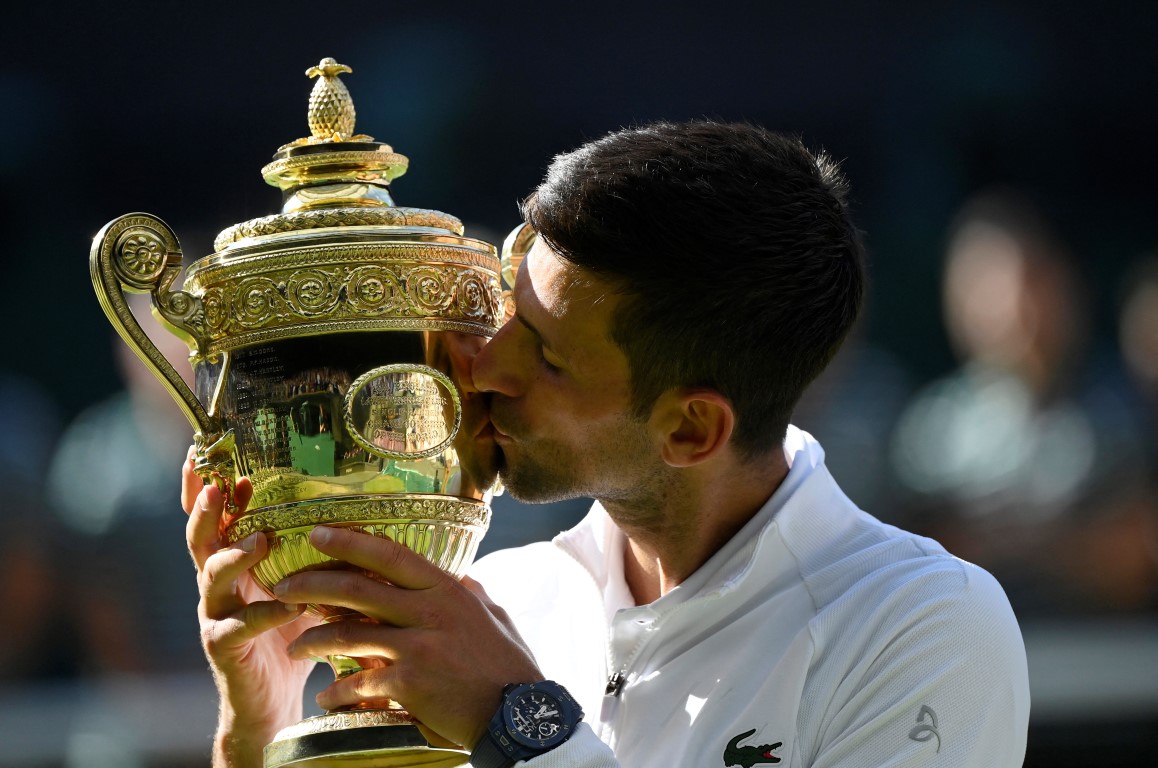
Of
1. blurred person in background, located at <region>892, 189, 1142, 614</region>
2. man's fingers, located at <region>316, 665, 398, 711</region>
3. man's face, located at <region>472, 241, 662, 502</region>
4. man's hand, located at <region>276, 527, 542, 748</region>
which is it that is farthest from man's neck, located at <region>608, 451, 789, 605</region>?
blurred person in background, located at <region>892, 189, 1142, 614</region>

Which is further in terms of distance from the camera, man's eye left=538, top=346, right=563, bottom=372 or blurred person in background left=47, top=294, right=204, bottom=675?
blurred person in background left=47, top=294, right=204, bottom=675

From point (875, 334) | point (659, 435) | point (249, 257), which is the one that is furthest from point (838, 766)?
point (875, 334)

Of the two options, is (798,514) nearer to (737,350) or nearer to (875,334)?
(737,350)

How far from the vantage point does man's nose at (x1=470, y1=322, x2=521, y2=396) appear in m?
2.32

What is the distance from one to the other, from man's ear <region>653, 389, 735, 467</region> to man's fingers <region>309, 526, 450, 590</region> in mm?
472

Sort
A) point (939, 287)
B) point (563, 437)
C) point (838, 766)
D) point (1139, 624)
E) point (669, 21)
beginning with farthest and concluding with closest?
point (669, 21) < point (939, 287) < point (1139, 624) < point (563, 437) < point (838, 766)

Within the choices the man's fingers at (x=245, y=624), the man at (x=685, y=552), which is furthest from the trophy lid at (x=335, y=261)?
the man's fingers at (x=245, y=624)

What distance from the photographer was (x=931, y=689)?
2246mm

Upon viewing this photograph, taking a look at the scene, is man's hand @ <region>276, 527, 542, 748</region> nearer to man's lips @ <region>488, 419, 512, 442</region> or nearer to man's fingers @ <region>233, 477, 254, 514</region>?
man's fingers @ <region>233, 477, 254, 514</region>

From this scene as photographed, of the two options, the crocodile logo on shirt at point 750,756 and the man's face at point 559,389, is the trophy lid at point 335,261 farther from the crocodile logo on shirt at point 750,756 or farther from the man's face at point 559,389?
the crocodile logo on shirt at point 750,756

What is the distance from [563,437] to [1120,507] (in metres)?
3.63

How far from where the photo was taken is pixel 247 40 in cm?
659

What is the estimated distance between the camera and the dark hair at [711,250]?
2.38 metres

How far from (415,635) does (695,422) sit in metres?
0.58
